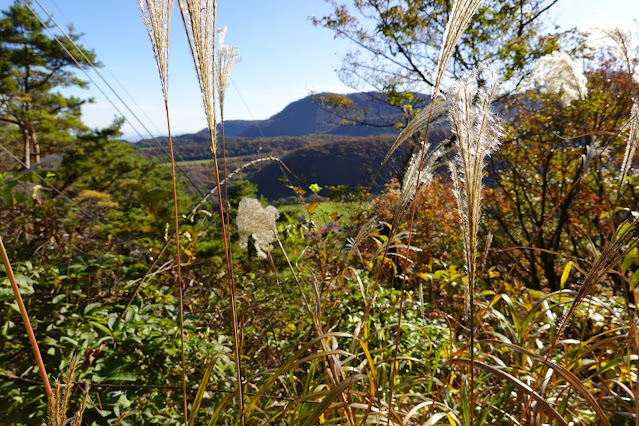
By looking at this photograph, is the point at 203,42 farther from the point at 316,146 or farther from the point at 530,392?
the point at 316,146

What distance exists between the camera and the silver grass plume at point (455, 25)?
2.27ft

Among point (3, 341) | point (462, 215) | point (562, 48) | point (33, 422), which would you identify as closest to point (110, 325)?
point (33, 422)

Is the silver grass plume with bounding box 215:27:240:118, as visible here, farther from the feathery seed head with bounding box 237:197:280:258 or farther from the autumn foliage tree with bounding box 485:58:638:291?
the autumn foliage tree with bounding box 485:58:638:291

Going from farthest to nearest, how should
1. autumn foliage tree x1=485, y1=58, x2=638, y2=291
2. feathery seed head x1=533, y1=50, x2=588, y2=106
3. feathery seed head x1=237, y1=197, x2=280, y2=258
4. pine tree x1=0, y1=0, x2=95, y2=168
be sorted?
pine tree x1=0, y1=0, x2=95, y2=168 < autumn foliage tree x1=485, y1=58, x2=638, y2=291 < feathery seed head x1=533, y1=50, x2=588, y2=106 < feathery seed head x1=237, y1=197, x2=280, y2=258

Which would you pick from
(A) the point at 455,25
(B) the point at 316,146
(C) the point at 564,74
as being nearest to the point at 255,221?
(A) the point at 455,25

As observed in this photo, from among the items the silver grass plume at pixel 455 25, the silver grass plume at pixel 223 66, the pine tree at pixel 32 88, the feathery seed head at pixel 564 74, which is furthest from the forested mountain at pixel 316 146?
the pine tree at pixel 32 88

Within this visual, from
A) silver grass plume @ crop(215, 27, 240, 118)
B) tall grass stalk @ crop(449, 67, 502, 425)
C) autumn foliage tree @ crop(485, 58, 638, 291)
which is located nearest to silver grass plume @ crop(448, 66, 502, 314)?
tall grass stalk @ crop(449, 67, 502, 425)

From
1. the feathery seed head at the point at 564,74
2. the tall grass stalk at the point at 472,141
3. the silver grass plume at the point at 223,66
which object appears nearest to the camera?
the tall grass stalk at the point at 472,141

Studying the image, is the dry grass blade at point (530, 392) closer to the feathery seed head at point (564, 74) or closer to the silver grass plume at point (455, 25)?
the silver grass plume at point (455, 25)

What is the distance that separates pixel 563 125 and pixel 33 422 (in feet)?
22.7

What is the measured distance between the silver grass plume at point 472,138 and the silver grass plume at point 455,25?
97 millimetres

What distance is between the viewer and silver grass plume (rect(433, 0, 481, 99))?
0.69 m

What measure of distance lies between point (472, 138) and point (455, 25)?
28 centimetres

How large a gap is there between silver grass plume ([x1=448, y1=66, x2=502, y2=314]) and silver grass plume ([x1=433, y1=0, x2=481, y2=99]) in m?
0.10
